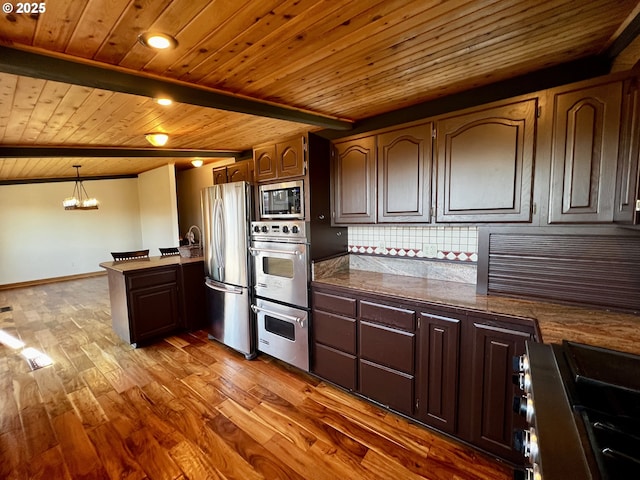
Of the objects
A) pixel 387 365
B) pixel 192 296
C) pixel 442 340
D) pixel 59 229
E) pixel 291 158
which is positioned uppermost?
pixel 291 158

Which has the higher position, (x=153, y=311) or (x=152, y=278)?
(x=152, y=278)

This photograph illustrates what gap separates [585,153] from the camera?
1677 mm

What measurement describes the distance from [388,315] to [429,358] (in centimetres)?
39

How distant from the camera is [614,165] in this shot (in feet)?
5.26

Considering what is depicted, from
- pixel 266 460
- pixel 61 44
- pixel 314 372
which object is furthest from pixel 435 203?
pixel 61 44

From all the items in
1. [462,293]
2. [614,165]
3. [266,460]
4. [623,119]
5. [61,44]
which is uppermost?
[61,44]

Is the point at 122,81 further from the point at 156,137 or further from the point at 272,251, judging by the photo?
the point at 272,251

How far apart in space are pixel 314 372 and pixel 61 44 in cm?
283

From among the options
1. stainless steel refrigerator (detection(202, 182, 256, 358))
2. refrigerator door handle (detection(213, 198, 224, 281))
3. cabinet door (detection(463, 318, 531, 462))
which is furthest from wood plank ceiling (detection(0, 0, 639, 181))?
cabinet door (detection(463, 318, 531, 462))

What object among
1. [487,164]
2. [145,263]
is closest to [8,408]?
[145,263]

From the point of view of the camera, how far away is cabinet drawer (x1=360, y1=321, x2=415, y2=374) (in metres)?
2.13

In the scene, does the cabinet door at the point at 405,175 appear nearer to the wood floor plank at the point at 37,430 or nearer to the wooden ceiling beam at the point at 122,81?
the wooden ceiling beam at the point at 122,81

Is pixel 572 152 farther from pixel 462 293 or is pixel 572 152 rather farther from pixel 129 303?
pixel 129 303

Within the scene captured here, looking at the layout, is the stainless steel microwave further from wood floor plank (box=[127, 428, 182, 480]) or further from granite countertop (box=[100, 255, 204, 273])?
wood floor plank (box=[127, 428, 182, 480])
